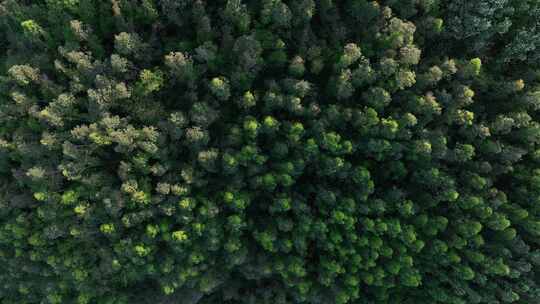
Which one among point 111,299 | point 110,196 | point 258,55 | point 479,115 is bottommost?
point 111,299

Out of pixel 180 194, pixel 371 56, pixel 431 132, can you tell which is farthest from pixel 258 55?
pixel 431 132

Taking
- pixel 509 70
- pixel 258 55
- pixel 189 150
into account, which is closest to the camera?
pixel 258 55

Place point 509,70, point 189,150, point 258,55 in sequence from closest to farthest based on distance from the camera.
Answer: point 258,55 < point 189,150 < point 509,70

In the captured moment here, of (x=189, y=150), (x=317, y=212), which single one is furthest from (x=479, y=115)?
(x=189, y=150)

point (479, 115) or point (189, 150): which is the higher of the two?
point (479, 115)

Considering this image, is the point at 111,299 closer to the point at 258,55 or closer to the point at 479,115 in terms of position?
the point at 258,55

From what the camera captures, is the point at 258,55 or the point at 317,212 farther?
the point at 317,212

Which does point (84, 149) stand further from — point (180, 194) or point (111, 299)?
point (111, 299)
